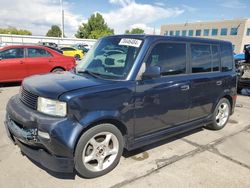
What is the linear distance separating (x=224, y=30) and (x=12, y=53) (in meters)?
55.7

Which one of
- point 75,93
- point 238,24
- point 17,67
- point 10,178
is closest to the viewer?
point 75,93

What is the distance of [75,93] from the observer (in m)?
2.74

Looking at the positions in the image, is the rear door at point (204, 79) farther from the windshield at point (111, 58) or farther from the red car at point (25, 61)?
the red car at point (25, 61)

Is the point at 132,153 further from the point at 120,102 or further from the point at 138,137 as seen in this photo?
the point at 120,102

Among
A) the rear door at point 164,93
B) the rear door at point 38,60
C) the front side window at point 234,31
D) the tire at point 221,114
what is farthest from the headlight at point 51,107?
the front side window at point 234,31

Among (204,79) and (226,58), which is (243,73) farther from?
(204,79)

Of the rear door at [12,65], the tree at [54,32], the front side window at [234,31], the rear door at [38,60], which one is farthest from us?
the tree at [54,32]

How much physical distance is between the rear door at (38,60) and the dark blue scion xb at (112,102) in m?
5.63

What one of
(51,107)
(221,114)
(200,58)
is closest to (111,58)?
(51,107)

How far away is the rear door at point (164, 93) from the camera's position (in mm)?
3334

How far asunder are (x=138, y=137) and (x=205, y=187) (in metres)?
1.09

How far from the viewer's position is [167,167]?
11.2 ft

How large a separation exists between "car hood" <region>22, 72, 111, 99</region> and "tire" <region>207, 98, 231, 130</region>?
2879 millimetres

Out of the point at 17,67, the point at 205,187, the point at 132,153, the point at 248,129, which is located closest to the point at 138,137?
the point at 132,153
